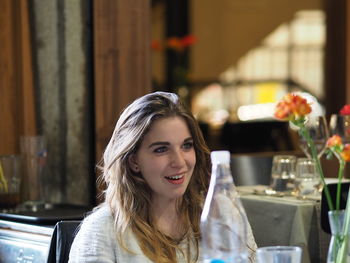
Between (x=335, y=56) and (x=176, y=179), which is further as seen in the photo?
(x=335, y=56)

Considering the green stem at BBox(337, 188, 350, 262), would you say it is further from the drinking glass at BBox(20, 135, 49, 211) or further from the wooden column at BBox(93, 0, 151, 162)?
the wooden column at BBox(93, 0, 151, 162)

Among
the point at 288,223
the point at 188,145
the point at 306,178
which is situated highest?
the point at 188,145

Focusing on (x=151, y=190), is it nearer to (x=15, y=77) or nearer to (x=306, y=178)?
(x=306, y=178)

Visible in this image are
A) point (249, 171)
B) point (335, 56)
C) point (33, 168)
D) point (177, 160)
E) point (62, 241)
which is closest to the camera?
point (177, 160)

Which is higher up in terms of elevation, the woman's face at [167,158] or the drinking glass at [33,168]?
the woman's face at [167,158]

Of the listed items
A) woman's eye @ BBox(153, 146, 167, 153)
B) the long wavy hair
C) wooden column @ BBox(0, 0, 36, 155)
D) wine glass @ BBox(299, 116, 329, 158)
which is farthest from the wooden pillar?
woman's eye @ BBox(153, 146, 167, 153)

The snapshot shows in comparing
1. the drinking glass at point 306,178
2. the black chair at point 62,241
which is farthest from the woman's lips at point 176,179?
the drinking glass at point 306,178

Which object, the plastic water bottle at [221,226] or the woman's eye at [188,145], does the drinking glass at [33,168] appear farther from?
the plastic water bottle at [221,226]

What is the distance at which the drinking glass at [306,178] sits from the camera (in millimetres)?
3229

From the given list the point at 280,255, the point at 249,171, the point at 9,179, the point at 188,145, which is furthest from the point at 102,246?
the point at 249,171

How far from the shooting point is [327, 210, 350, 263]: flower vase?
4.76ft

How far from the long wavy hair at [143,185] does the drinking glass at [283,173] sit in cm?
118

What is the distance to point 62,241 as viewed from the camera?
2193 millimetres

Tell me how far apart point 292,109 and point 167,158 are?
56 cm
